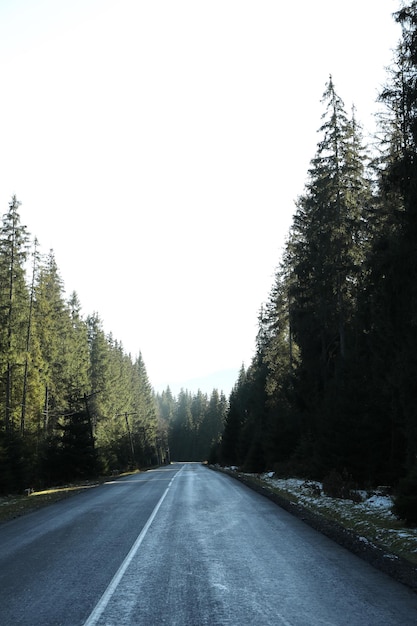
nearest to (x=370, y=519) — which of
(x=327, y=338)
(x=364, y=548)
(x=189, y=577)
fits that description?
(x=364, y=548)

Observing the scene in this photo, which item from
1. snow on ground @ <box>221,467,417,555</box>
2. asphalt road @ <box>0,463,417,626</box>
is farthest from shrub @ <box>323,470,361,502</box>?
asphalt road @ <box>0,463,417,626</box>

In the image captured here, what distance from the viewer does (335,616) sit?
606 centimetres

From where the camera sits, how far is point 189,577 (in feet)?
25.7

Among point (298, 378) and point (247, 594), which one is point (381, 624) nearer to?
point (247, 594)

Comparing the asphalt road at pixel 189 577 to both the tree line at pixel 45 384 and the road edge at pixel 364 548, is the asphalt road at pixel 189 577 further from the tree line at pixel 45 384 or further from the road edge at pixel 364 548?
the tree line at pixel 45 384

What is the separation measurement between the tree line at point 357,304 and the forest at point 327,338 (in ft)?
0.20

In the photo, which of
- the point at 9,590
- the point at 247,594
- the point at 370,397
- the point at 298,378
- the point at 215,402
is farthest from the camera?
the point at 215,402

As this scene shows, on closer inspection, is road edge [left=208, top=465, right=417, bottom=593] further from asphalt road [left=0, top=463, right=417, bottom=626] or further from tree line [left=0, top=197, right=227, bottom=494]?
tree line [left=0, top=197, right=227, bottom=494]

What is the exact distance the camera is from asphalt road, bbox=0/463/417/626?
611 cm

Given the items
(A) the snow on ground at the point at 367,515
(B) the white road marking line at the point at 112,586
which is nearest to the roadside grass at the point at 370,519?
(A) the snow on ground at the point at 367,515

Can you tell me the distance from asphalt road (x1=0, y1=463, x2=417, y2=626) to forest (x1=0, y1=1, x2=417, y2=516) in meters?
Result: 4.43

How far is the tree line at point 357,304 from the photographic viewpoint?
12.9m

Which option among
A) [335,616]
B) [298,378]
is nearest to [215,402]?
[298,378]

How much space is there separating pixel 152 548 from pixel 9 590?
337 centimetres
